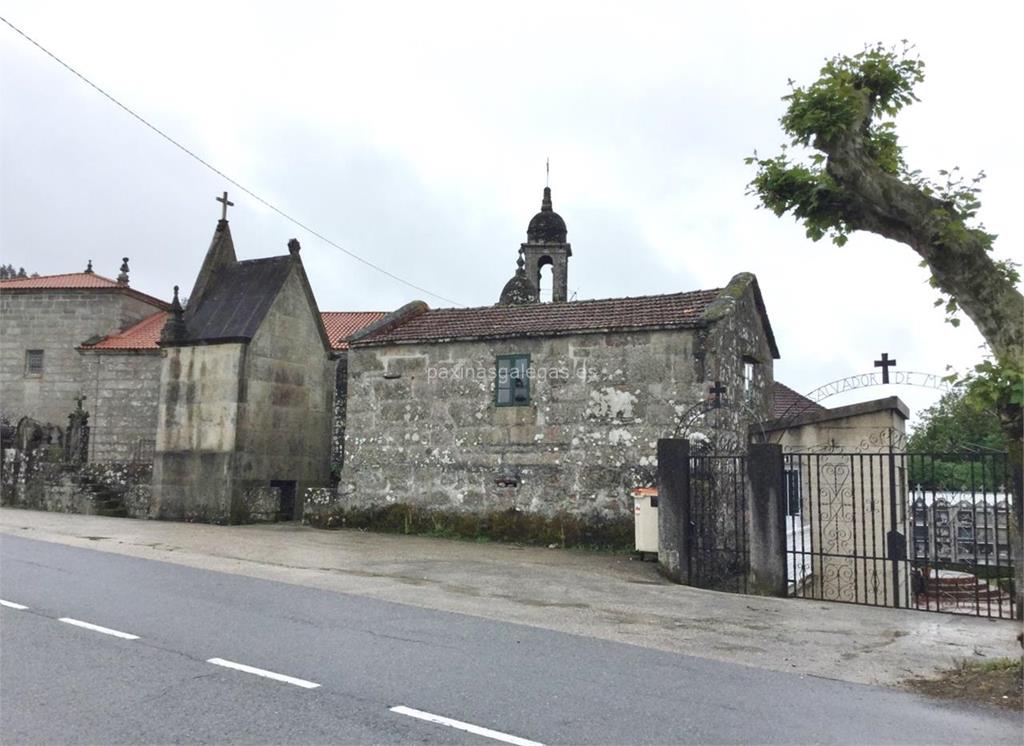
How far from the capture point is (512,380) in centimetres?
1688

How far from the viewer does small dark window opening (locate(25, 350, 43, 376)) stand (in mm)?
32500

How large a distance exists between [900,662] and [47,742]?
690cm

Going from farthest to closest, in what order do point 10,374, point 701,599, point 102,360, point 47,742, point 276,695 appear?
point 10,374
point 102,360
point 701,599
point 276,695
point 47,742

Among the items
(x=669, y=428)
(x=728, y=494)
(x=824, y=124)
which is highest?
(x=824, y=124)

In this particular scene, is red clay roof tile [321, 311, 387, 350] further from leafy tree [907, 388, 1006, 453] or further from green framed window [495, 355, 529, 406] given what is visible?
leafy tree [907, 388, 1006, 453]

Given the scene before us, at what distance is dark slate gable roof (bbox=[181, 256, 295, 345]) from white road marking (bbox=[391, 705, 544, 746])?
17337 mm

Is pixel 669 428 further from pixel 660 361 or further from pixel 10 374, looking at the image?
pixel 10 374

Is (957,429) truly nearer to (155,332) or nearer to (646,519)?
(646,519)

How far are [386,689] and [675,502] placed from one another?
735cm

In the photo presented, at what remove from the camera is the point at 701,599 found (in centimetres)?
→ 1070

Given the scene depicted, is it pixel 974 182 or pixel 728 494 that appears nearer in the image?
pixel 974 182

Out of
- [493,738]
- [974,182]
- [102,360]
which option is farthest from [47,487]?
[974,182]

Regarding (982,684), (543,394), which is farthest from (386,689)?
(543,394)

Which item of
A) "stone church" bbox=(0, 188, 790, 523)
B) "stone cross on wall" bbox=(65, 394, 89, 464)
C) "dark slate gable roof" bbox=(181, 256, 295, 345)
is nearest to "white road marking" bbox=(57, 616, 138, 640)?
"stone church" bbox=(0, 188, 790, 523)
